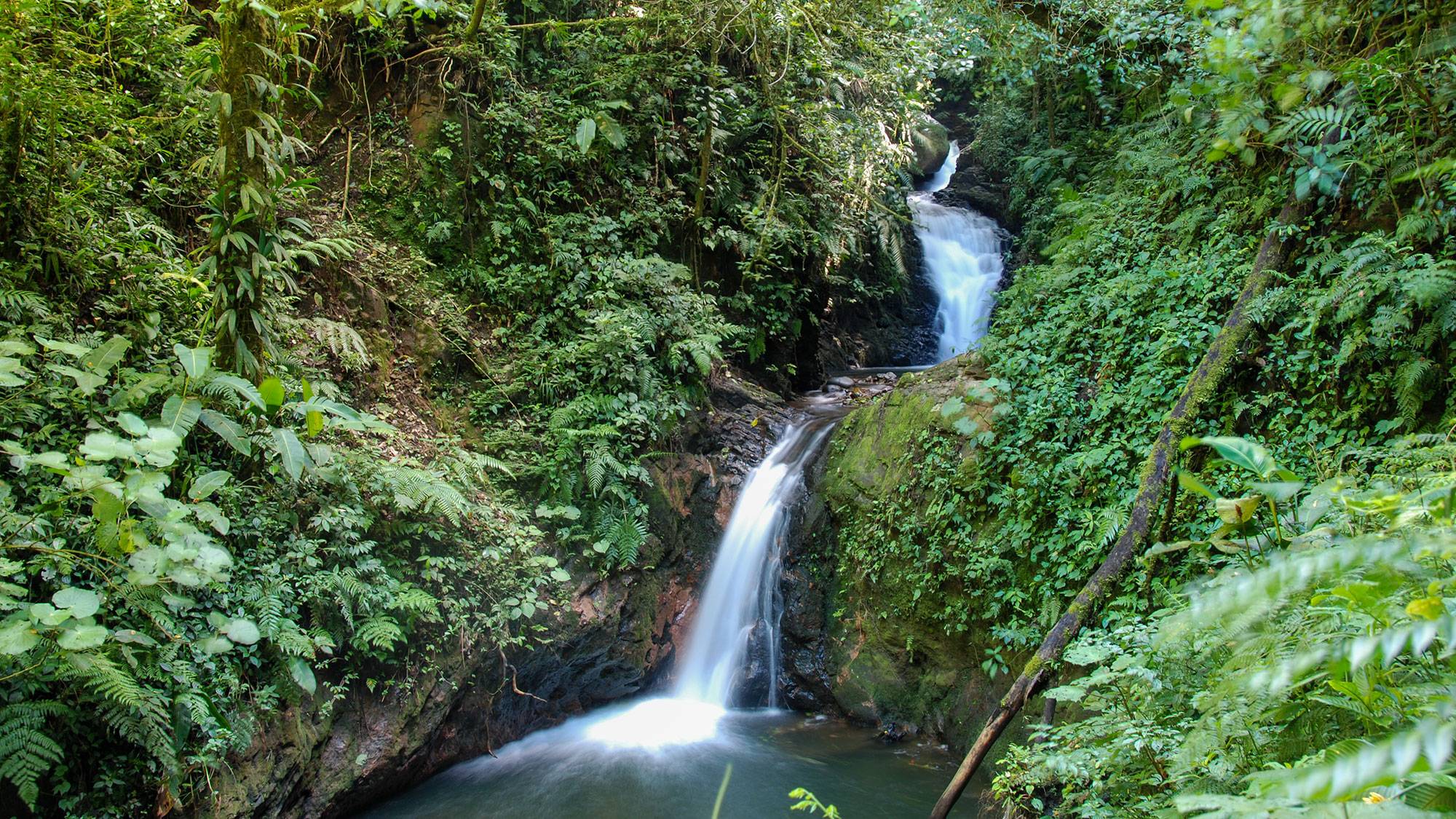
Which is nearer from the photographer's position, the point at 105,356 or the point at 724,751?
the point at 105,356

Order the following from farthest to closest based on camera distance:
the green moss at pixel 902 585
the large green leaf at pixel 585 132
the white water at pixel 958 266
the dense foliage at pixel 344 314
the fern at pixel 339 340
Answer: the white water at pixel 958 266 < the large green leaf at pixel 585 132 < the green moss at pixel 902 585 < the fern at pixel 339 340 < the dense foliage at pixel 344 314

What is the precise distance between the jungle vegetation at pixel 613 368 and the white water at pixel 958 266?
4.12m

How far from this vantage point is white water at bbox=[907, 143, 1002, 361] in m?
12.2

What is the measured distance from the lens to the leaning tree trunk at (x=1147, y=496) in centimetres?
374

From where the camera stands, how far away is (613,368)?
267 inches

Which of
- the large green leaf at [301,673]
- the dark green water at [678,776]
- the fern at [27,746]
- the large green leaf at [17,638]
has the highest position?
the large green leaf at [17,638]

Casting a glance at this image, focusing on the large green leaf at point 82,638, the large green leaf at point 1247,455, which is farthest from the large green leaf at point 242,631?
the large green leaf at point 1247,455

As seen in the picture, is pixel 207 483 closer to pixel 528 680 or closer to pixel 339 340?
pixel 339 340

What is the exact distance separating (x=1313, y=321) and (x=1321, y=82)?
1.50 meters

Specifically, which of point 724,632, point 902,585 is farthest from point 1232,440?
point 724,632

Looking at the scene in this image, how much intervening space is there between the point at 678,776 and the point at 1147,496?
377cm

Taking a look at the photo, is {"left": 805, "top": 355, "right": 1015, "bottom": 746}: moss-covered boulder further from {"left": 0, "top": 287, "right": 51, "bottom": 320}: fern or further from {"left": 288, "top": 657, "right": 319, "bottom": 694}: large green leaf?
{"left": 0, "top": 287, "right": 51, "bottom": 320}: fern

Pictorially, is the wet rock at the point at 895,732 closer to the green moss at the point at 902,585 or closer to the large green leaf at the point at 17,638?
the green moss at the point at 902,585

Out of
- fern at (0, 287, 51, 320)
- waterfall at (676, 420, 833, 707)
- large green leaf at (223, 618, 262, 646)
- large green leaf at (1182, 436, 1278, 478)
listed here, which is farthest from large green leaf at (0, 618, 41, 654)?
waterfall at (676, 420, 833, 707)
